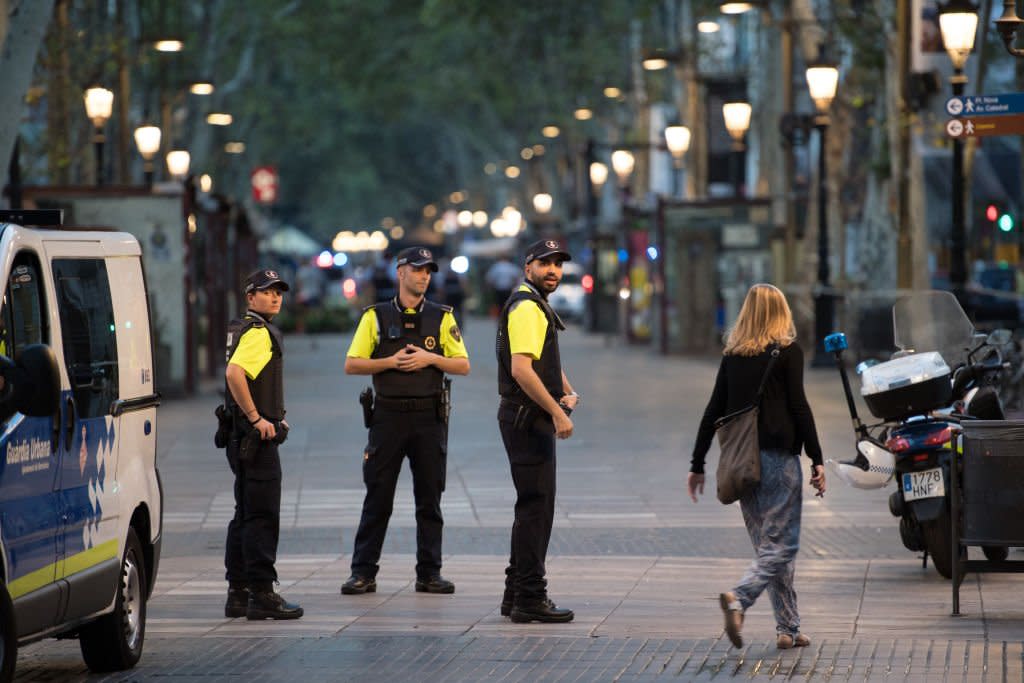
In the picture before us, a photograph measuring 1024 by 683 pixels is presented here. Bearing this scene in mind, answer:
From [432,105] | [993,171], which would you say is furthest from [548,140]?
[993,171]

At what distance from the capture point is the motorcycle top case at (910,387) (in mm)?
11672

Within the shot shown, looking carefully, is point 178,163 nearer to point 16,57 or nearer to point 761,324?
point 16,57

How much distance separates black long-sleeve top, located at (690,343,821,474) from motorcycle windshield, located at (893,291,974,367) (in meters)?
3.22

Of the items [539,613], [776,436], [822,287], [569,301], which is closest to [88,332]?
[539,613]

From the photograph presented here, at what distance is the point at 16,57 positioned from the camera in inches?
699

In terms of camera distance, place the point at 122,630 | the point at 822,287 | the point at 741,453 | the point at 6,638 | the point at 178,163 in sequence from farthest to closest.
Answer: the point at 178,163, the point at 822,287, the point at 741,453, the point at 122,630, the point at 6,638

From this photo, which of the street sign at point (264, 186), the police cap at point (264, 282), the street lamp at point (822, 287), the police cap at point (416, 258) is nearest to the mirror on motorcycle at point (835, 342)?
the police cap at point (416, 258)

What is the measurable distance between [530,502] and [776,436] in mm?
1415

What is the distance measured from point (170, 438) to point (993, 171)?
23079 mm

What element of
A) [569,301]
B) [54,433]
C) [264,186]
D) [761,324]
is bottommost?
[569,301]

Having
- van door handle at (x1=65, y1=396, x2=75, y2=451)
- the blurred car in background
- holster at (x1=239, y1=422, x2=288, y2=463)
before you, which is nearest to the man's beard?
holster at (x1=239, y1=422, x2=288, y2=463)

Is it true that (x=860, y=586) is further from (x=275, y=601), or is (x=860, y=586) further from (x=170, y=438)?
(x=170, y=438)

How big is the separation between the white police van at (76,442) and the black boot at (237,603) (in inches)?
38.2

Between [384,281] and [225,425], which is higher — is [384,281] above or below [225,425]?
below
